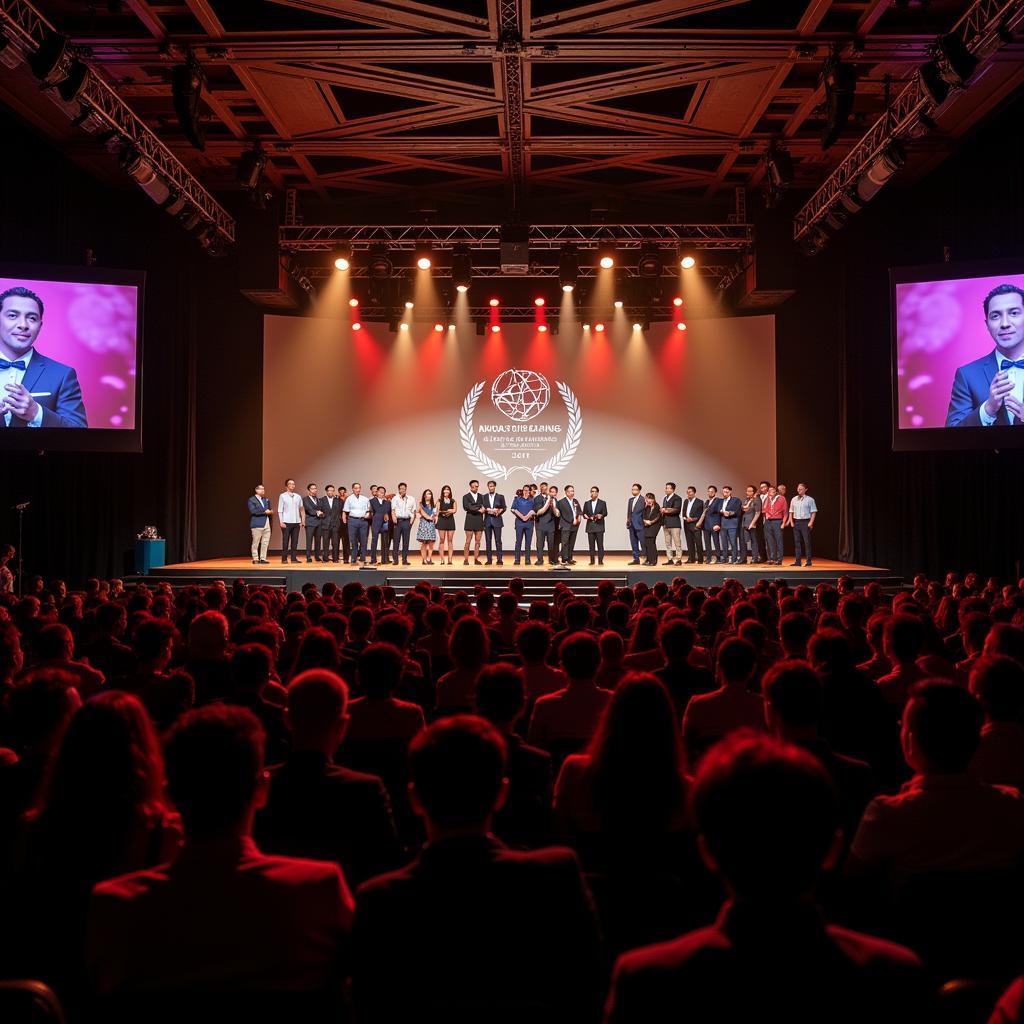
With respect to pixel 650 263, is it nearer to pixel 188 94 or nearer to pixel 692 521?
pixel 692 521

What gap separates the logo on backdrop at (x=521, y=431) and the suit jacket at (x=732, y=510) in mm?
3187

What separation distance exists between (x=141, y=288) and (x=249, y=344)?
4492 mm

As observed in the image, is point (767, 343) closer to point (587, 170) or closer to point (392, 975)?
point (587, 170)

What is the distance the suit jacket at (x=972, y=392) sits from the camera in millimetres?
12219

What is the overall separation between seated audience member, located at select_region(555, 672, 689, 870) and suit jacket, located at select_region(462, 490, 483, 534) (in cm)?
1357

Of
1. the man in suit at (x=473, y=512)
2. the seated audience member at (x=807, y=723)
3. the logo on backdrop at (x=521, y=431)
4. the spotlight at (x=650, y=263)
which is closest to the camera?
the seated audience member at (x=807, y=723)

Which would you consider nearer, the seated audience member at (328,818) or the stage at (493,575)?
the seated audience member at (328,818)

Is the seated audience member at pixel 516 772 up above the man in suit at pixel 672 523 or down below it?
below

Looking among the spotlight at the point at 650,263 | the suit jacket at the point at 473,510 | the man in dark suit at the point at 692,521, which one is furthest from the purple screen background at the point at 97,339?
the man in dark suit at the point at 692,521

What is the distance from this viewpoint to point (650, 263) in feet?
48.9

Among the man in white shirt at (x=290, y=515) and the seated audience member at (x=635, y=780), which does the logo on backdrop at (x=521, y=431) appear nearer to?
the man in white shirt at (x=290, y=515)

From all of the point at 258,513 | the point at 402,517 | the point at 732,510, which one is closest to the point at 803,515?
the point at 732,510

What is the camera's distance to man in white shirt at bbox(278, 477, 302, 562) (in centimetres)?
1644

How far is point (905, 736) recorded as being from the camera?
7.59 ft
